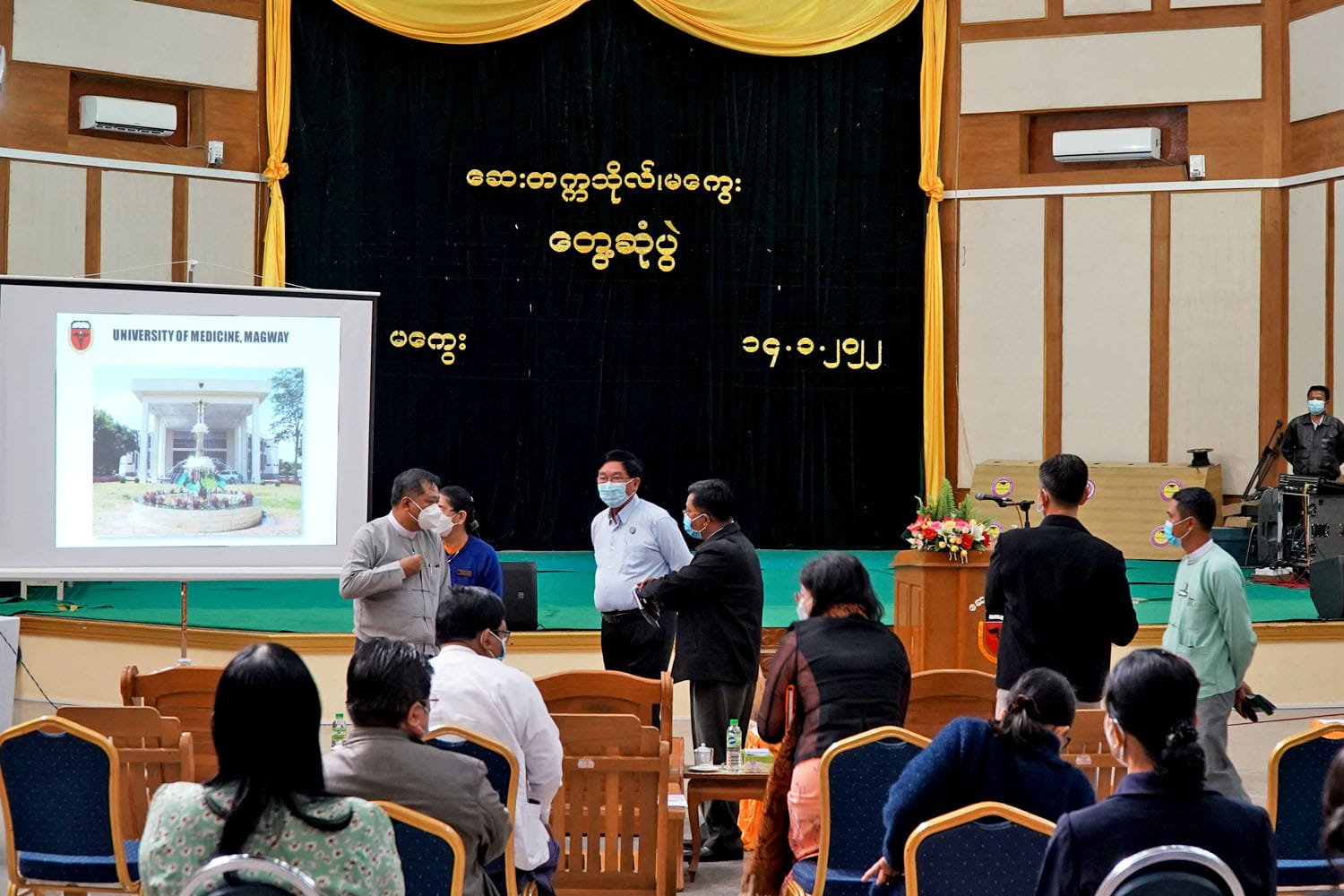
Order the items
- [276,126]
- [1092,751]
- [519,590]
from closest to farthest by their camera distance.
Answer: [1092,751], [519,590], [276,126]

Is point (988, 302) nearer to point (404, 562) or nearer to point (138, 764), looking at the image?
point (404, 562)

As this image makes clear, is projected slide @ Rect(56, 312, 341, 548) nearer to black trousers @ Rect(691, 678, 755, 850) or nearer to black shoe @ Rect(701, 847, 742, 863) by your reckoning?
black trousers @ Rect(691, 678, 755, 850)

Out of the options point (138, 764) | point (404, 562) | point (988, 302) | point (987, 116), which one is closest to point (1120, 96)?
point (987, 116)

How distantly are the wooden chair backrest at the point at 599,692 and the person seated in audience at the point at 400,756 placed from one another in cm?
166

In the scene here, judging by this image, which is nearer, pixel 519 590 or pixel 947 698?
pixel 947 698

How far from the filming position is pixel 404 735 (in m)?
2.61

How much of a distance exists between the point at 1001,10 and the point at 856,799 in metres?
11.2

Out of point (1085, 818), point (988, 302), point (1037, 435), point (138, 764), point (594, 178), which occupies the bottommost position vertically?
point (138, 764)

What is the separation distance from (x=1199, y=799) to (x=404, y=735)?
1373 millimetres

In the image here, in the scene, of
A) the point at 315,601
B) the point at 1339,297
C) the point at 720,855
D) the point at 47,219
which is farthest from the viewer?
the point at 1339,297

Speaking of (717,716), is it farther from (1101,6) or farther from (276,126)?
(1101,6)

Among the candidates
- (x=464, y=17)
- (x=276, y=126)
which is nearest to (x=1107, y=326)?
(x=464, y=17)

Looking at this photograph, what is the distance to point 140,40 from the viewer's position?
11.7m

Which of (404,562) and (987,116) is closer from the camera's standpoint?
(404,562)
